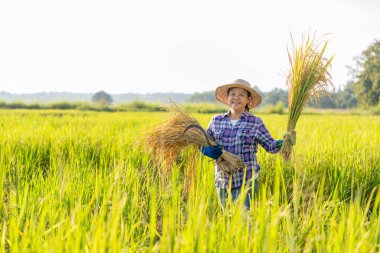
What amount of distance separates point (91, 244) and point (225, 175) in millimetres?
1305

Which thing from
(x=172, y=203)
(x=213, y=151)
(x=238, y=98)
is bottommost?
(x=172, y=203)

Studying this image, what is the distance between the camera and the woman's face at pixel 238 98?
2576 millimetres

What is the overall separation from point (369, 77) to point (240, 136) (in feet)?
130

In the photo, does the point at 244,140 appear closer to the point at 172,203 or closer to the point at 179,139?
the point at 179,139

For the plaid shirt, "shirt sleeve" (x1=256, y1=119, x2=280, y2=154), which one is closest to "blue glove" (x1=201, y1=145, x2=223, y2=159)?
the plaid shirt

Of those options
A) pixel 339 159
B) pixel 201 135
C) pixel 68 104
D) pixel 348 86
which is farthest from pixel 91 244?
pixel 348 86

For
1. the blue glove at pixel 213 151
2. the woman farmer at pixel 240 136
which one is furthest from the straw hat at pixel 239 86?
the blue glove at pixel 213 151

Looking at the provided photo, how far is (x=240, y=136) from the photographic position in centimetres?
249

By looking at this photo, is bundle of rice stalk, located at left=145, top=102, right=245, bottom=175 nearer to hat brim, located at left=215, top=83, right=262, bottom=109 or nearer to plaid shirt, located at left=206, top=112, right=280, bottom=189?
plaid shirt, located at left=206, top=112, right=280, bottom=189

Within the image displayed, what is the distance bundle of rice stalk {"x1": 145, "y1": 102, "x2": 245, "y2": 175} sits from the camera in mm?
2354

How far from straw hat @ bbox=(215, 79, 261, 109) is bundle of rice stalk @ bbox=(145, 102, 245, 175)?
0.37 m

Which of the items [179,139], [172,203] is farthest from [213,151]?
[172,203]

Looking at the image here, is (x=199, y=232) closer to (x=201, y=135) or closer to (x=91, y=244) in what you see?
(x=91, y=244)

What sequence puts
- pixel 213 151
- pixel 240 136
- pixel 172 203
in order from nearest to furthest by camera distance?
pixel 172 203
pixel 213 151
pixel 240 136
